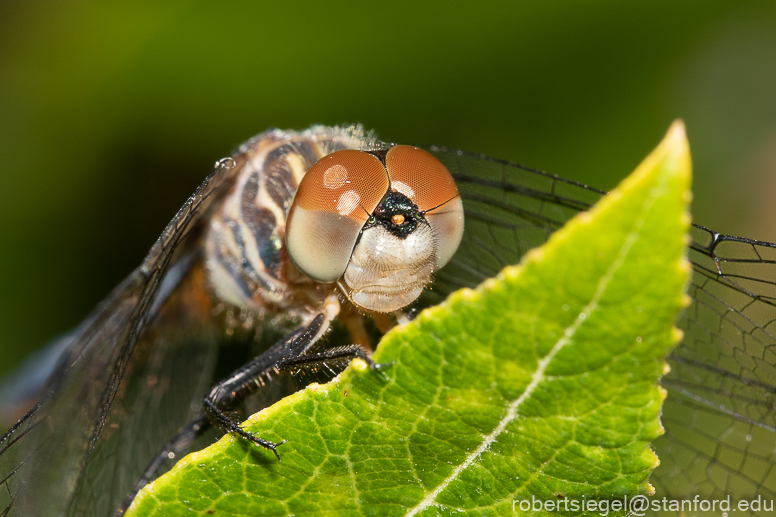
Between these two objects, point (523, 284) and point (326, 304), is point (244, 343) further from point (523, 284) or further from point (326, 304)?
point (523, 284)

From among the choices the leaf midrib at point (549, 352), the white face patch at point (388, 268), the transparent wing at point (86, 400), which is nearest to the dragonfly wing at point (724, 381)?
the white face patch at point (388, 268)

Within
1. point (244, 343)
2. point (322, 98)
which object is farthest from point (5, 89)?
point (244, 343)

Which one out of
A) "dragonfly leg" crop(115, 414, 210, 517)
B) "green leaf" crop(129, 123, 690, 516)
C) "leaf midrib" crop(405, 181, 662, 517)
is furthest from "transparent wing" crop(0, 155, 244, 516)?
"leaf midrib" crop(405, 181, 662, 517)

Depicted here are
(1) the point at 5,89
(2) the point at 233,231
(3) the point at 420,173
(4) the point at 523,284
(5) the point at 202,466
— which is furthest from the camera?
(1) the point at 5,89

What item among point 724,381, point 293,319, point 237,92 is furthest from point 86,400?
point 724,381

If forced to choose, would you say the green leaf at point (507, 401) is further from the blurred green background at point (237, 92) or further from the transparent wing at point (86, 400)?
the blurred green background at point (237, 92)

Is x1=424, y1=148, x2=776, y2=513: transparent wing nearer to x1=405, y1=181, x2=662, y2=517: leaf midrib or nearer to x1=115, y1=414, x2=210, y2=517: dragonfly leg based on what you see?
x1=115, y1=414, x2=210, y2=517: dragonfly leg
